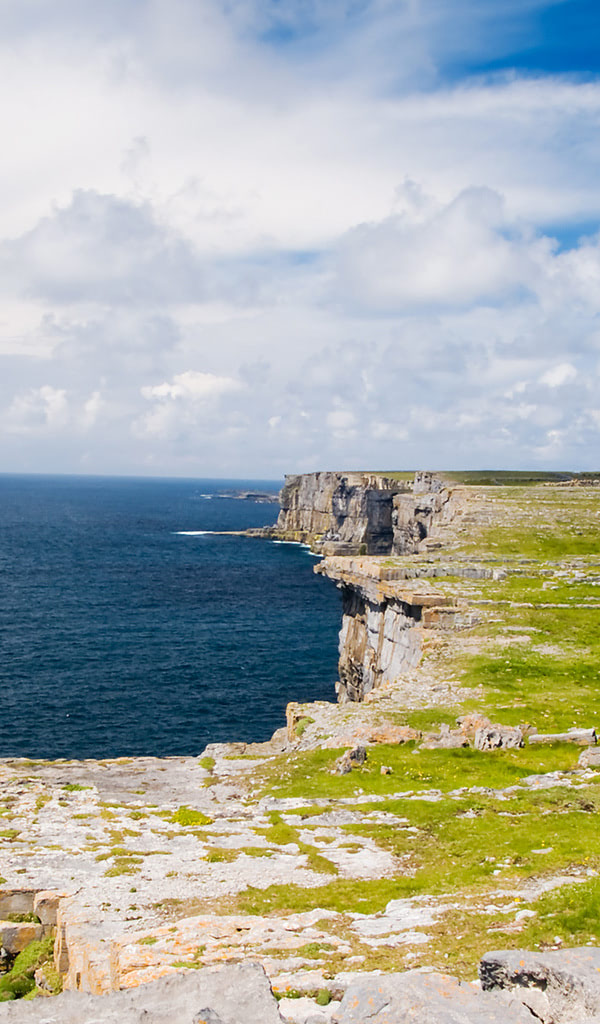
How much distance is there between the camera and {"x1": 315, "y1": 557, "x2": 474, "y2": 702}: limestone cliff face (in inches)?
1251

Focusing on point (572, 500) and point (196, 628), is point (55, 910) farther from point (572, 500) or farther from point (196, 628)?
point (196, 628)

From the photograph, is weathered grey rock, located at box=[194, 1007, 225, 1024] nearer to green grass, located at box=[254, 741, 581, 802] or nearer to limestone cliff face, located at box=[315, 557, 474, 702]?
green grass, located at box=[254, 741, 581, 802]

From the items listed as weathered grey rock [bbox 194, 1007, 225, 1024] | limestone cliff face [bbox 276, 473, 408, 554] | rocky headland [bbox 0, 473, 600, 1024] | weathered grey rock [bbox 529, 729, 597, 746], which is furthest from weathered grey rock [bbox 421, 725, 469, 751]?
limestone cliff face [bbox 276, 473, 408, 554]

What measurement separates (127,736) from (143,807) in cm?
3875

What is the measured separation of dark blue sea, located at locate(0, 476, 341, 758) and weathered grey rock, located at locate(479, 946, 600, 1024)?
46.6 m

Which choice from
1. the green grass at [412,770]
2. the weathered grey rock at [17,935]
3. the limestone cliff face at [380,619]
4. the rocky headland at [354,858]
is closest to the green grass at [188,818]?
the rocky headland at [354,858]

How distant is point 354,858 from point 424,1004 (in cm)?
678

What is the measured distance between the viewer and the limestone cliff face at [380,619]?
3178 cm

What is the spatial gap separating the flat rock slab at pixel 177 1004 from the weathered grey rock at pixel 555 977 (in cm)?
258

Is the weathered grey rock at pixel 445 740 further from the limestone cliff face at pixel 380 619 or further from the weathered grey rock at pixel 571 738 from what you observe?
the limestone cliff face at pixel 380 619

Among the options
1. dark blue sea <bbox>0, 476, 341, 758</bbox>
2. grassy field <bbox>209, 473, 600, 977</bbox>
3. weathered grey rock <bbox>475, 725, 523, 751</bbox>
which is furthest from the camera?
dark blue sea <bbox>0, 476, 341, 758</bbox>

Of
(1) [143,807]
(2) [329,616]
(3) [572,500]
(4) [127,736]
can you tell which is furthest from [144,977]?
A: (2) [329,616]

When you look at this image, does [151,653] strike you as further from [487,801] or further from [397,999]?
[397,999]

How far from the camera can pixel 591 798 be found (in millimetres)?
16625
